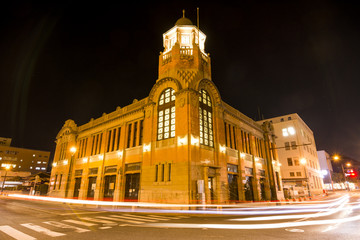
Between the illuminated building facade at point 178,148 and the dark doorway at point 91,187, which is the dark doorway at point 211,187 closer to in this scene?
the illuminated building facade at point 178,148

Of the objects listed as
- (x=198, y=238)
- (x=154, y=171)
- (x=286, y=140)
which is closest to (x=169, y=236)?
(x=198, y=238)

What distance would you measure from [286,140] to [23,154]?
12132 centimetres

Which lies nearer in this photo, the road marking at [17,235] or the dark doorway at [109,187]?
the road marking at [17,235]

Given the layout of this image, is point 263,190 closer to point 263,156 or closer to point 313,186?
point 263,156

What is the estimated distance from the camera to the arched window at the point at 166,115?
80.5ft

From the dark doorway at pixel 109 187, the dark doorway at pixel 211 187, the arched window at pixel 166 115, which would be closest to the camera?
the dark doorway at pixel 211 187

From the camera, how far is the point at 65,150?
4225 cm

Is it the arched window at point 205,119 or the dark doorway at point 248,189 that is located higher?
the arched window at point 205,119

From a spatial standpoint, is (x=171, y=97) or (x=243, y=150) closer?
(x=171, y=97)

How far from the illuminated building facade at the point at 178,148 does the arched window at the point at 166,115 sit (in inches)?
5.1

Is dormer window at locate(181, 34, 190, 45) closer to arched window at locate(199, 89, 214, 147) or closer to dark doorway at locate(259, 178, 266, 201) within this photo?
arched window at locate(199, 89, 214, 147)

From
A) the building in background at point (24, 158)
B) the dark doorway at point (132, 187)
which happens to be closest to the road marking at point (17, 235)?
the dark doorway at point (132, 187)

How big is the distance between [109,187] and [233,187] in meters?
19.1

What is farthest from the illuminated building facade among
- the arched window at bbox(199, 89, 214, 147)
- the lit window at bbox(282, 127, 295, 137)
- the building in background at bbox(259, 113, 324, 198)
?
the lit window at bbox(282, 127, 295, 137)
